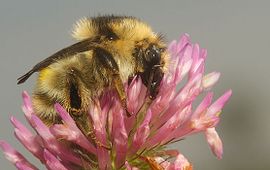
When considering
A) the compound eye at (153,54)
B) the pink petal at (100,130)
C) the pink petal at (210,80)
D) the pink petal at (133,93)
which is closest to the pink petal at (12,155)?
the pink petal at (100,130)

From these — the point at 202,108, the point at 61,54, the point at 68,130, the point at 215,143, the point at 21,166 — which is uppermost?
the point at 61,54

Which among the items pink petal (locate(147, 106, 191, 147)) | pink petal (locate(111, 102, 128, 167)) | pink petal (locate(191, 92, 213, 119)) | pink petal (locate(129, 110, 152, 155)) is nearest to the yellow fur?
pink petal (locate(111, 102, 128, 167))

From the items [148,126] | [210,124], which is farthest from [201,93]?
[148,126]

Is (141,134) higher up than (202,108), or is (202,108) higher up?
(141,134)

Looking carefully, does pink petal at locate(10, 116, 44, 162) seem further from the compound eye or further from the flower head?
the compound eye

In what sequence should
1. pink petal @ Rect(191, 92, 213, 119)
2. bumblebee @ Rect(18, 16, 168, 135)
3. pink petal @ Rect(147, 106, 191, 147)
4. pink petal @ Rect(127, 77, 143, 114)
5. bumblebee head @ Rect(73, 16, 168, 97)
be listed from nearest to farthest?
1. bumblebee @ Rect(18, 16, 168, 135)
2. bumblebee head @ Rect(73, 16, 168, 97)
3. pink petal @ Rect(127, 77, 143, 114)
4. pink petal @ Rect(147, 106, 191, 147)
5. pink petal @ Rect(191, 92, 213, 119)

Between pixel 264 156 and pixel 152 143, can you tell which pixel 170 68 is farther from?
pixel 264 156

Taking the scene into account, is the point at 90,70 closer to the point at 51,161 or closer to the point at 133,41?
the point at 133,41

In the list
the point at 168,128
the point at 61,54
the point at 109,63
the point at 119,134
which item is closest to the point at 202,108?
the point at 168,128
